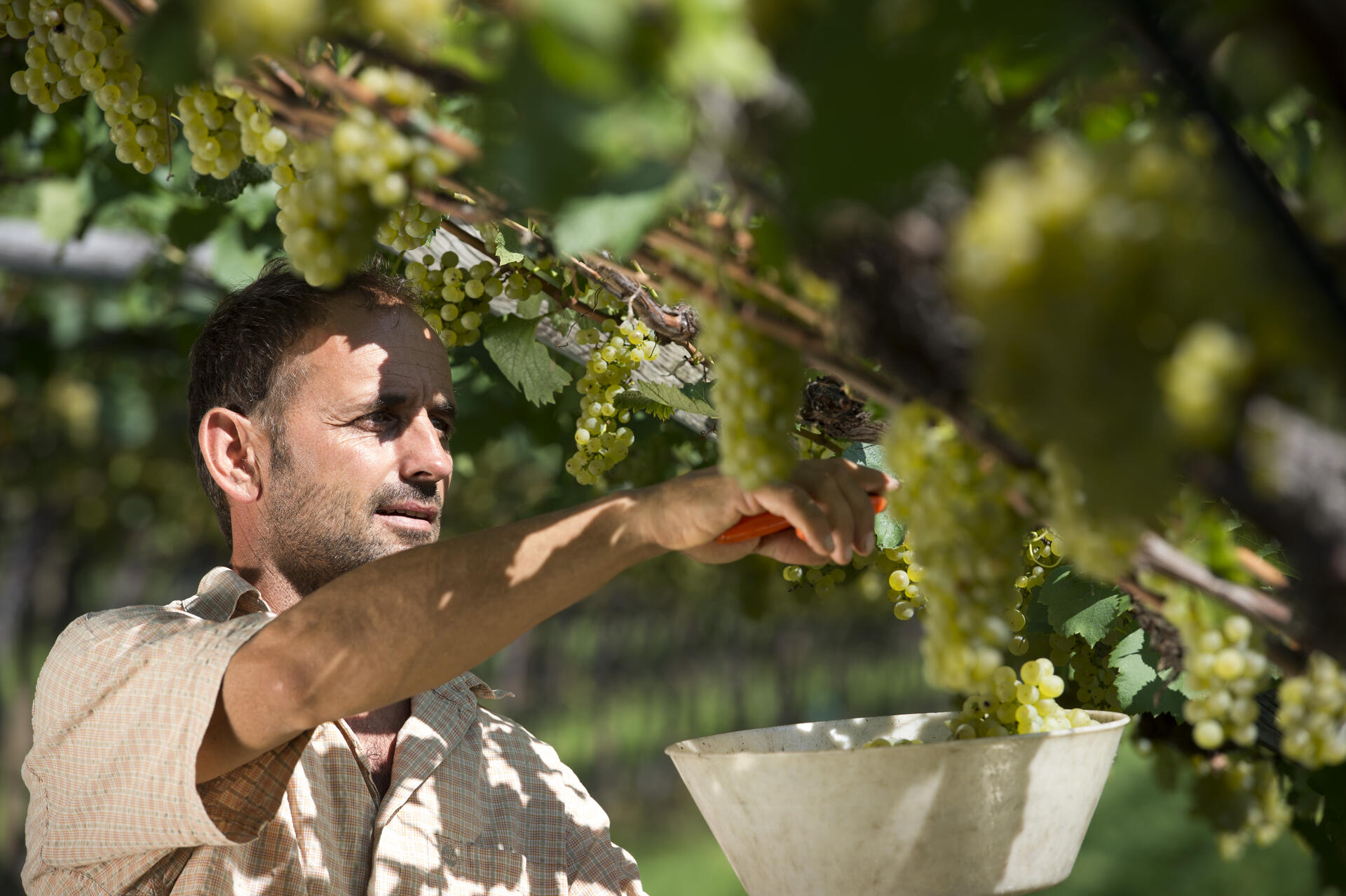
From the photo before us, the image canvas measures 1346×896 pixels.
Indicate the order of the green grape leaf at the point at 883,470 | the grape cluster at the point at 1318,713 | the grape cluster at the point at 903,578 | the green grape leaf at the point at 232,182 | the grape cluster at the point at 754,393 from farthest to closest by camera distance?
the green grape leaf at the point at 232,182, the green grape leaf at the point at 883,470, the grape cluster at the point at 903,578, the grape cluster at the point at 754,393, the grape cluster at the point at 1318,713

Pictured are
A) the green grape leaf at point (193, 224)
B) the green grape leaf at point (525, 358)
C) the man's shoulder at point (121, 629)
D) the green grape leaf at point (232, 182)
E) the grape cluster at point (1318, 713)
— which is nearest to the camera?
the grape cluster at point (1318, 713)

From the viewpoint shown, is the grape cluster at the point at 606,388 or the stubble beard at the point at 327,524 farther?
the stubble beard at the point at 327,524

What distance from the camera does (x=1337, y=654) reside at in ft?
1.49

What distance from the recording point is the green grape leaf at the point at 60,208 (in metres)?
3.00

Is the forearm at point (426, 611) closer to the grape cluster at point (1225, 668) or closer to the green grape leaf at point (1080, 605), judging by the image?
the grape cluster at point (1225, 668)

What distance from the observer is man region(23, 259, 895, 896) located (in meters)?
1.00

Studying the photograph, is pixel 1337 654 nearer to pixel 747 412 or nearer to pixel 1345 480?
pixel 1345 480

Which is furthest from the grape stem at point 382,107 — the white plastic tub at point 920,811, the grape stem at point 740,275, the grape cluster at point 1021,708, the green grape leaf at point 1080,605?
the green grape leaf at point 1080,605

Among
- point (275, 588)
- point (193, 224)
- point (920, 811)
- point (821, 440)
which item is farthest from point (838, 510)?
point (193, 224)

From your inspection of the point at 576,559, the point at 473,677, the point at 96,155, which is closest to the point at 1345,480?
the point at 576,559

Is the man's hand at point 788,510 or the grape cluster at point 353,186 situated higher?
the grape cluster at point 353,186

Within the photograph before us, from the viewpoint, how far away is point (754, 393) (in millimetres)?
609

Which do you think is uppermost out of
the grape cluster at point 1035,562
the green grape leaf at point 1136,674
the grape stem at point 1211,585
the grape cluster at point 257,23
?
the grape cluster at point 257,23

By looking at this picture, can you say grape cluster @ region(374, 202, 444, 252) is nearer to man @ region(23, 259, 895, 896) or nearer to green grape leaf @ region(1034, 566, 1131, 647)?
man @ region(23, 259, 895, 896)
